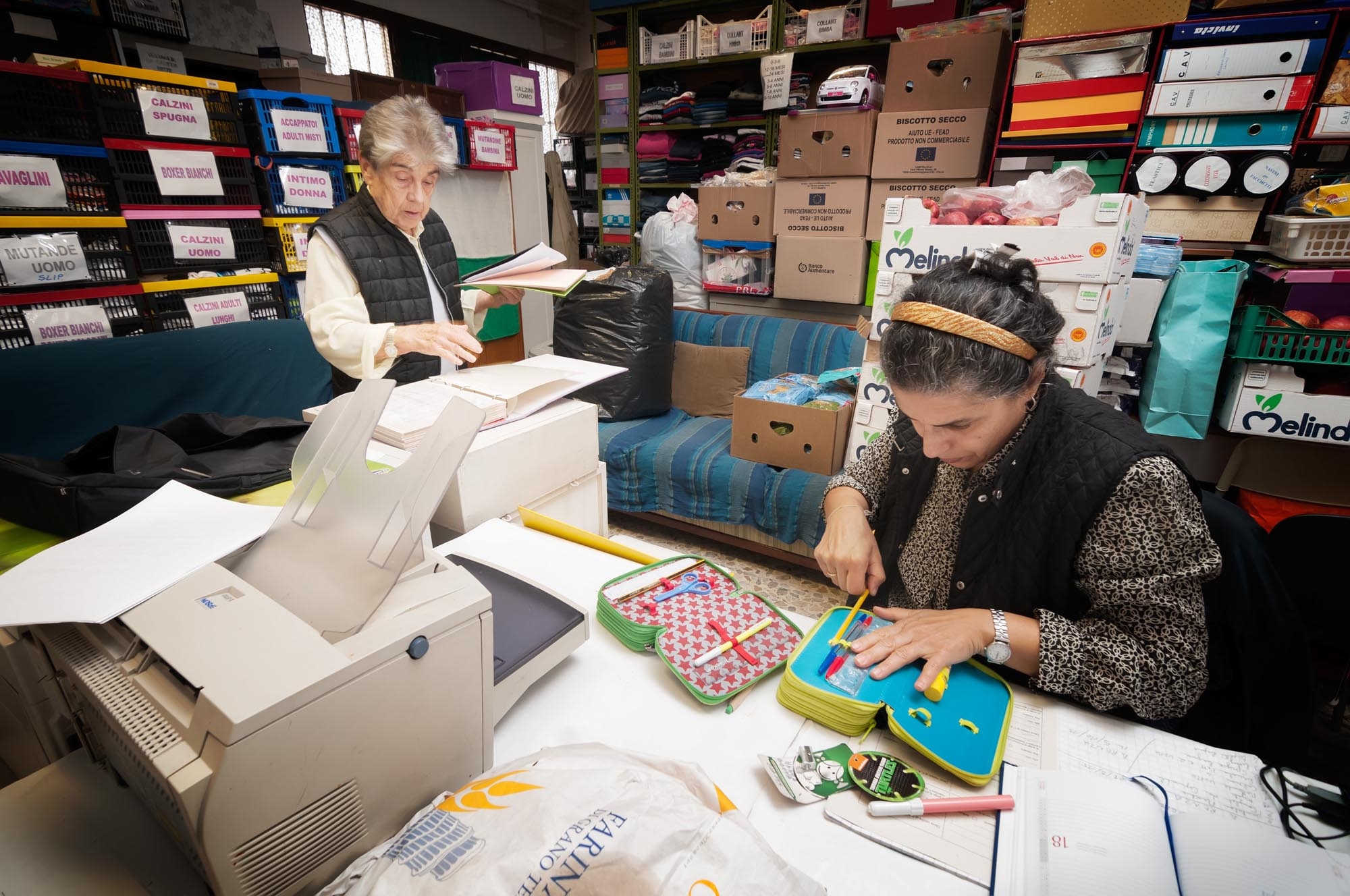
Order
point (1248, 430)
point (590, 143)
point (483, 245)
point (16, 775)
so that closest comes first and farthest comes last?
point (16, 775)
point (1248, 430)
point (483, 245)
point (590, 143)

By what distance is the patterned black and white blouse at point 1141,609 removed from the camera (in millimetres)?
799

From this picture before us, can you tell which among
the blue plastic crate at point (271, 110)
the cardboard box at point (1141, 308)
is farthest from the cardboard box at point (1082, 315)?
the blue plastic crate at point (271, 110)

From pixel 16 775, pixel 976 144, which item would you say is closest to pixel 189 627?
pixel 16 775

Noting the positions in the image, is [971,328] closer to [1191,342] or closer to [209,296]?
[1191,342]

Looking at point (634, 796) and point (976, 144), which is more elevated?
point (976, 144)

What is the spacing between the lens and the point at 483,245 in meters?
3.88

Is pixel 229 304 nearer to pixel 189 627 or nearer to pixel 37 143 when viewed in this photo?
pixel 37 143

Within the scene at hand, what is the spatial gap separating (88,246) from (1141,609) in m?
3.05

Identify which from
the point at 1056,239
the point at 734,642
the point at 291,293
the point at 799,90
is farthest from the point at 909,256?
the point at 291,293

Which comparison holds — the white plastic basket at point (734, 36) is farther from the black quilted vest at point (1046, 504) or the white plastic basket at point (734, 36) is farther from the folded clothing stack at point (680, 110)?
the black quilted vest at point (1046, 504)

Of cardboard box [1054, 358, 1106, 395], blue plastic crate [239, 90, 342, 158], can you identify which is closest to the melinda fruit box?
cardboard box [1054, 358, 1106, 395]

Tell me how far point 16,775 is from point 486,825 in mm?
934

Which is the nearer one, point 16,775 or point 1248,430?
point 16,775

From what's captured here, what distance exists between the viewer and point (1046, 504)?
92cm
